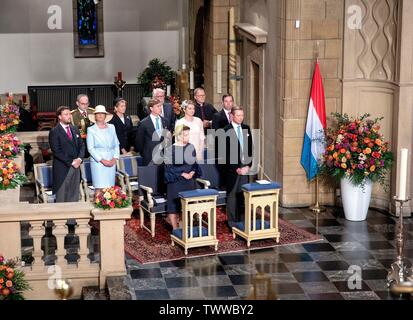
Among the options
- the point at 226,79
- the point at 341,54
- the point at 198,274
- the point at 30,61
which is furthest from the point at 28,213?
the point at 30,61

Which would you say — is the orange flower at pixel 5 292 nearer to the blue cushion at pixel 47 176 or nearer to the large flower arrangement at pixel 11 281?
the large flower arrangement at pixel 11 281

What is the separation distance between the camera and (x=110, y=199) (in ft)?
36.7

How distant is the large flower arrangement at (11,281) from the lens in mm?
10258

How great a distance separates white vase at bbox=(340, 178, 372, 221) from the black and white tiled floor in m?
0.40

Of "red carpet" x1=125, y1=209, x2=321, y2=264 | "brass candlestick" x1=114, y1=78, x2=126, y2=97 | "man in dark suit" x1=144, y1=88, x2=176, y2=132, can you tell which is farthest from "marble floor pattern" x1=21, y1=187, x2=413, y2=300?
"brass candlestick" x1=114, y1=78, x2=126, y2=97

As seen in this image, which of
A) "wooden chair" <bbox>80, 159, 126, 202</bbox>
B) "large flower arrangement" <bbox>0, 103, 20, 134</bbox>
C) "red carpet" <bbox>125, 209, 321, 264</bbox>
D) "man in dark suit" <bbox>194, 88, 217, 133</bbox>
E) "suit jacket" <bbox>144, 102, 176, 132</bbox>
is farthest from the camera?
"man in dark suit" <bbox>194, 88, 217, 133</bbox>

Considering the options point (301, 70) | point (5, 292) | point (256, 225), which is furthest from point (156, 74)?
point (5, 292)

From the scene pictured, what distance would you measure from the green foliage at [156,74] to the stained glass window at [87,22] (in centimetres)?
172

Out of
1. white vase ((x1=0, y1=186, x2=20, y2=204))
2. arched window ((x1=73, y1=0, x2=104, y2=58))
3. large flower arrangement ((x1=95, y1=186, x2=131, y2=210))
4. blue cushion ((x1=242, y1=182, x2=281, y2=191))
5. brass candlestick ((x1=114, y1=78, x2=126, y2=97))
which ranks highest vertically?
arched window ((x1=73, y1=0, x2=104, y2=58))

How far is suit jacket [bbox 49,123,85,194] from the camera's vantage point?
14.0m

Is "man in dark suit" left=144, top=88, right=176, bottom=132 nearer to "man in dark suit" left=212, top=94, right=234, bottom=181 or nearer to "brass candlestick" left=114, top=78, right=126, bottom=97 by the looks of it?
"man in dark suit" left=212, top=94, right=234, bottom=181

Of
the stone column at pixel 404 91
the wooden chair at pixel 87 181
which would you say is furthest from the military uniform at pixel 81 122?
A: the stone column at pixel 404 91

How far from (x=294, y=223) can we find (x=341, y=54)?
9.11 feet

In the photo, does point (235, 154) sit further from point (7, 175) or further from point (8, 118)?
point (8, 118)
